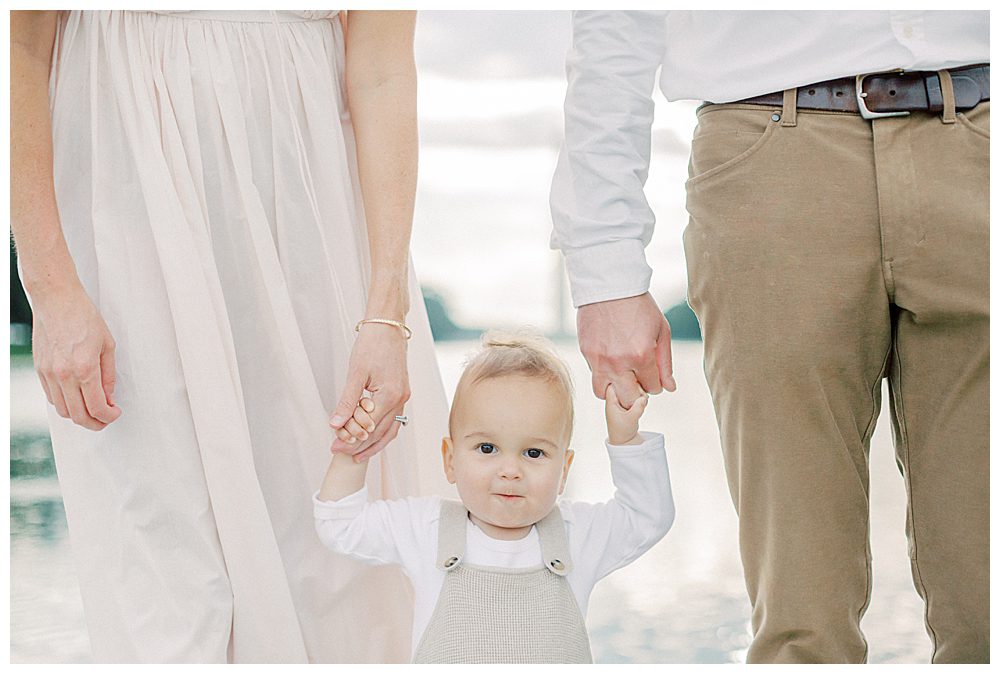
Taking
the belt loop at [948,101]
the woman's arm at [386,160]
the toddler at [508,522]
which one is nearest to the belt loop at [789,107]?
the belt loop at [948,101]

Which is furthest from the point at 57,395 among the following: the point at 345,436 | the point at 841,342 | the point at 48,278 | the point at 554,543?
the point at 841,342

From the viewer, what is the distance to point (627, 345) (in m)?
1.25

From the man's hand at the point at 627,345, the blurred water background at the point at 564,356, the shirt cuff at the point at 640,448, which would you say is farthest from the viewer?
the blurred water background at the point at 564,356

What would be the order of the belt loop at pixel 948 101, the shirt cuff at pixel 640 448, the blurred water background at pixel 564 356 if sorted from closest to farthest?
the belt loop at pixel 948 101 < the shirt cuff at pixel 640 448 < the blurred water background at pixel 564 356

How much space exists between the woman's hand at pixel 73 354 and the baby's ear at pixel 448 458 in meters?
0.42

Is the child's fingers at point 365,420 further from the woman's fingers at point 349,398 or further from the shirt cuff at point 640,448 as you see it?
the shirt cuff at point 640,448

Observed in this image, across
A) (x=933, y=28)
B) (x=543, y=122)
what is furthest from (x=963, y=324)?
(x=543, y=122)

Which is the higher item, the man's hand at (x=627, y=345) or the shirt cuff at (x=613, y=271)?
the shirt cuff at (x=613, y=271)

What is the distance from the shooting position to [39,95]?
1249 millimetres

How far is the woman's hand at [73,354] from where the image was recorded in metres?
1.21

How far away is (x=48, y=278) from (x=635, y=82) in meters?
0.72

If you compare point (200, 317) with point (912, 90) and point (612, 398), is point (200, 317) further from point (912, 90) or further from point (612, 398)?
point (912, 90)

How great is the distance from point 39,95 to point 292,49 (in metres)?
0.31

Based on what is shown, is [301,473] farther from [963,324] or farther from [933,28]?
[933,28]
